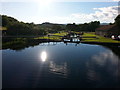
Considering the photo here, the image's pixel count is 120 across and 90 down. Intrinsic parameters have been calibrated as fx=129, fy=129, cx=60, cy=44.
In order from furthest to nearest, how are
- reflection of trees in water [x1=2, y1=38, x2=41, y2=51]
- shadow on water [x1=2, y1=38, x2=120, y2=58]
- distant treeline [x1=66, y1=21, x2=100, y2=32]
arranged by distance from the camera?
distant treeline [x1=66, y1=21, x2=100, y2=32]
reflection of trees in water [x1=2, y1=38, x2=41, y2=51]
shadow on water [x1=2, y1=38, x2=120, y2=58]

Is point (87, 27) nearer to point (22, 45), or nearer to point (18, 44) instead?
point (18, 44)

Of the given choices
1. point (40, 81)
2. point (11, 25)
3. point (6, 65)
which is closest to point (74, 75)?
point (40, 81)

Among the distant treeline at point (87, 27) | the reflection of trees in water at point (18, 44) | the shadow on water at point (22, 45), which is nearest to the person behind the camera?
the shadow on water at point (22, 45)

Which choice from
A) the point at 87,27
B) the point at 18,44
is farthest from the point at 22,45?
the point at 87,27

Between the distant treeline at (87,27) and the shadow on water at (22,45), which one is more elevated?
the distant treeline at (87,27)

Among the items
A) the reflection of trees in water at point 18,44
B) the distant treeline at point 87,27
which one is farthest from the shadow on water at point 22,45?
the distant treeline at point 87,27

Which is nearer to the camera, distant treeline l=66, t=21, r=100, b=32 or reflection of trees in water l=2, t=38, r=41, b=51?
reflection of trees in water l=2, t=38, r=41, b=51

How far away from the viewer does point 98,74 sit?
63.3 ft

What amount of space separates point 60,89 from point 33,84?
143 inches

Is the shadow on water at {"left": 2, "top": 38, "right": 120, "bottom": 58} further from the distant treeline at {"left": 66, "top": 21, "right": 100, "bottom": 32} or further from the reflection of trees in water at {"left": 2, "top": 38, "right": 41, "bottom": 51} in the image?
the distant treeline at {"left": 66, "top": 21, "right": 100, "bottom": 32}

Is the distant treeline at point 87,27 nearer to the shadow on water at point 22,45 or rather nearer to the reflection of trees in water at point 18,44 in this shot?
the shadow on water at point 22,45

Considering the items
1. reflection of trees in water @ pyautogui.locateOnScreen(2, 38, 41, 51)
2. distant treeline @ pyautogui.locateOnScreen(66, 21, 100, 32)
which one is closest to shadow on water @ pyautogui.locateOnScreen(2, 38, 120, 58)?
reflection of trees in water @ pyautogui.locateOnScreen(2, 38, 41, 51)

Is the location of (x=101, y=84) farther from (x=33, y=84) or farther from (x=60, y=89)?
(x=33, y=84)

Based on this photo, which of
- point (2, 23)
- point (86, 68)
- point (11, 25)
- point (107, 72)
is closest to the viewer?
point (107, 72)
